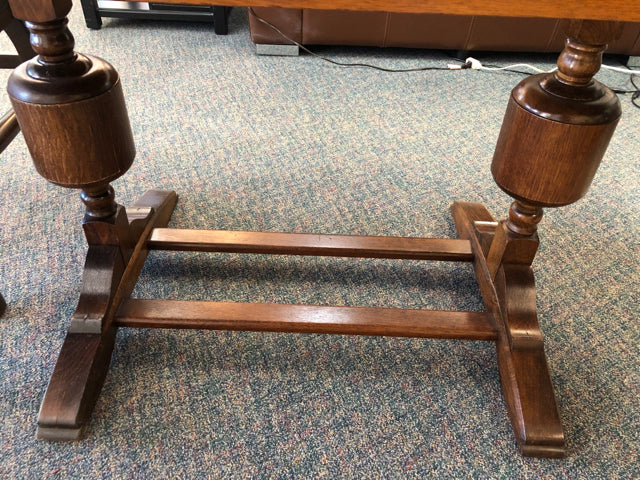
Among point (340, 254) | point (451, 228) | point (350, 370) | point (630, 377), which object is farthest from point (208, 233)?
point (630, 377)

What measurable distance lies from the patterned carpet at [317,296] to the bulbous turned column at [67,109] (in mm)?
354

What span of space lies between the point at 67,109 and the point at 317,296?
59cm

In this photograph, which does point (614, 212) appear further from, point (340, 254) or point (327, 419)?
point (327, 419)

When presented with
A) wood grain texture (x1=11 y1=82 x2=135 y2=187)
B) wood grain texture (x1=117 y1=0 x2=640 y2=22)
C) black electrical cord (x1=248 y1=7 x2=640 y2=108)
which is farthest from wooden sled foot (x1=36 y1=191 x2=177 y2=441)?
black electrical cord (x1=248 y1=7 x2=640 y2=108)

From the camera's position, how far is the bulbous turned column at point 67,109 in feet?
2.47

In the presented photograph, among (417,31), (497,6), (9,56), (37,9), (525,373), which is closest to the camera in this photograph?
(497,6)

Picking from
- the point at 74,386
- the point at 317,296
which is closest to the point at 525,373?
the point at 317,296

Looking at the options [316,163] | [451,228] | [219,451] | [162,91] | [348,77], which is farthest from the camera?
[348,77]

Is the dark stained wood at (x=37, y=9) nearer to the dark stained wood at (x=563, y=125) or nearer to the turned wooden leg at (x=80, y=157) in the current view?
the turned wooden leg at (x=80, y=157)

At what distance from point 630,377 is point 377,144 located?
94cm

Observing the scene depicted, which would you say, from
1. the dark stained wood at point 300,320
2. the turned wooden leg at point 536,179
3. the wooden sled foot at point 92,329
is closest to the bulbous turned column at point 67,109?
the wooden sled foot at point 92,329

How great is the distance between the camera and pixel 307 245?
1094 millimetres

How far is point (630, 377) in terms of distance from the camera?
972mm

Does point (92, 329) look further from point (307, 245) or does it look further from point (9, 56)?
point (9, 56)
